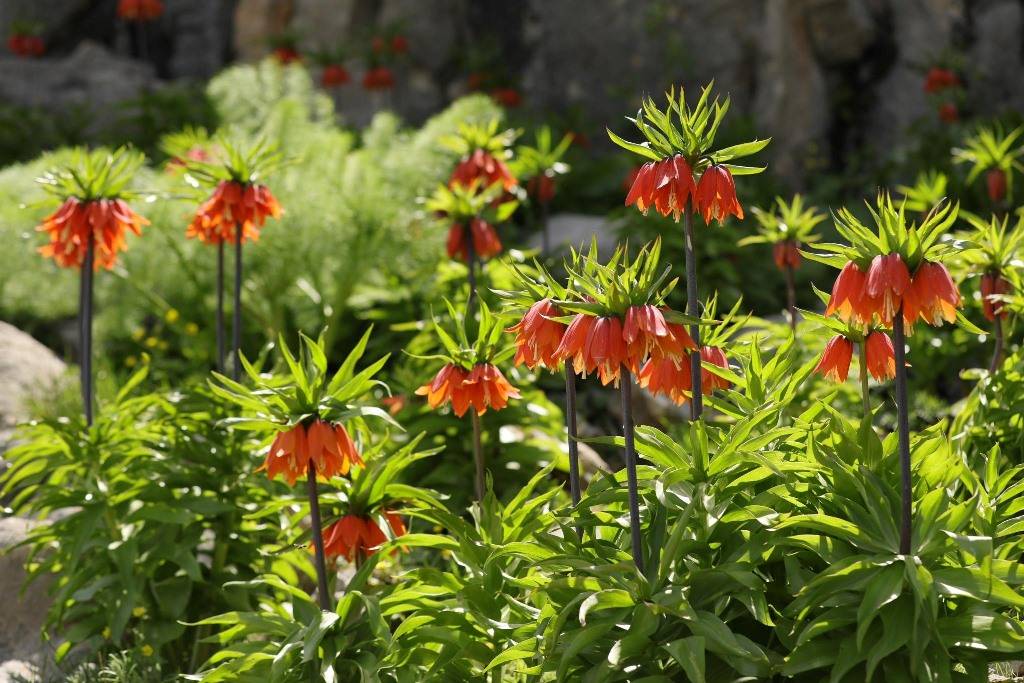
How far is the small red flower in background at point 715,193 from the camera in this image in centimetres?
344

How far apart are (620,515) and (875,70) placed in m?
8.97

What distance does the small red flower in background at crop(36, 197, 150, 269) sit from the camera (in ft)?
15.4

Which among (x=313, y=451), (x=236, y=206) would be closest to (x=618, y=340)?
(x=313, y=451)

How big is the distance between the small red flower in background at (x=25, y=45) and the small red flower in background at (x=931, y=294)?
1288 cm

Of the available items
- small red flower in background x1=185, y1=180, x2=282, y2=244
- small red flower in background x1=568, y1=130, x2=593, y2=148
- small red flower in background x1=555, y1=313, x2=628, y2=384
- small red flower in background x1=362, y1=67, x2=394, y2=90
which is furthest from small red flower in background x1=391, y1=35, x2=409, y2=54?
small red flower in background x1=555, y1=313, x2=628, y2=384

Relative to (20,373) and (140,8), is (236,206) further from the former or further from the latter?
(140,8)

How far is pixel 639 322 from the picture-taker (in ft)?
9.72

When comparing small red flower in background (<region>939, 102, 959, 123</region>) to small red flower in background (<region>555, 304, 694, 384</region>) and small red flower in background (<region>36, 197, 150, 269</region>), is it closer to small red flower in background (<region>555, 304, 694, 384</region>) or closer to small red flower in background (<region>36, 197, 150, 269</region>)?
small red flower in background (<region>36, 197, 150, 269</region>)

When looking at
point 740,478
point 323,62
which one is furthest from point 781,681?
point 323,62

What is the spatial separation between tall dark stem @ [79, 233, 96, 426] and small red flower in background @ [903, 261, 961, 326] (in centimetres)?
321

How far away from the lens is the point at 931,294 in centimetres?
295

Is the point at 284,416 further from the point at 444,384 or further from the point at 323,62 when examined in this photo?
the point at 323,62

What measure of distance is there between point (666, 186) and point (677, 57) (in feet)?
27.2

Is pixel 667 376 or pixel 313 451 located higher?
pixel 667 376
